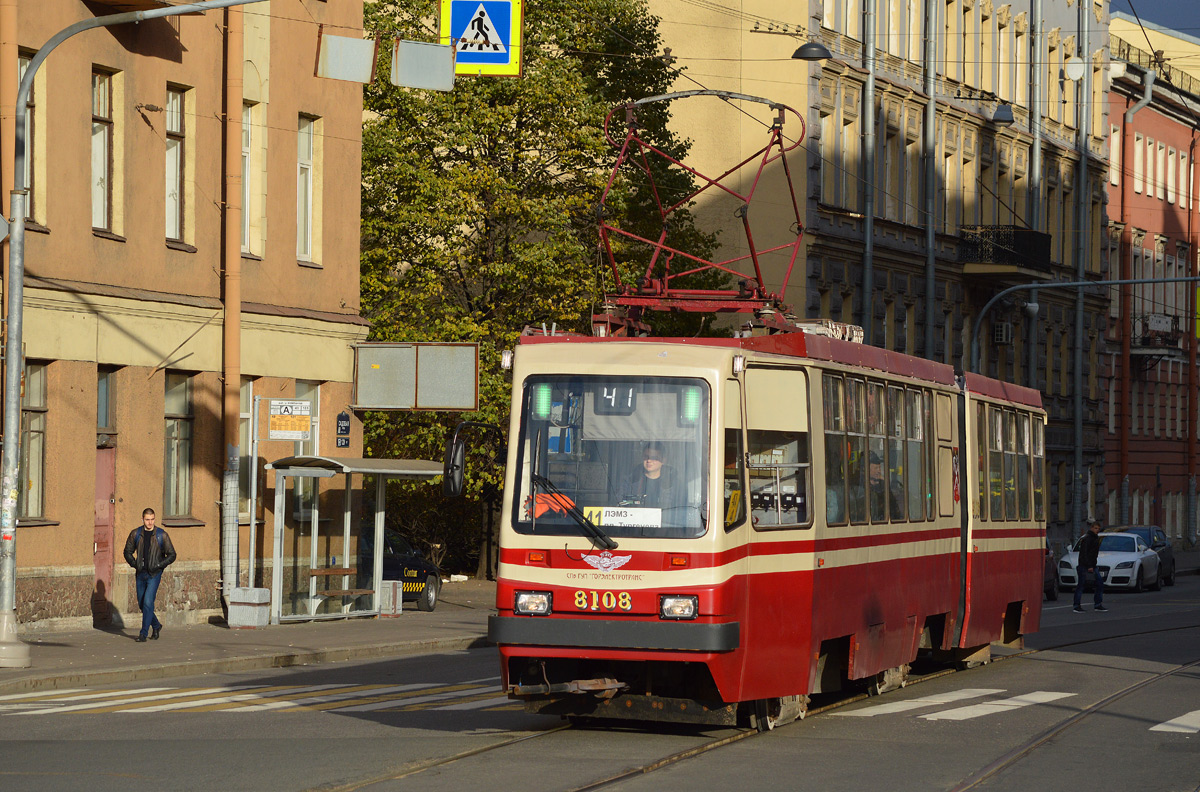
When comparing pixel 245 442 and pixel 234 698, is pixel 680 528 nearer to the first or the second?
pixel 234 698

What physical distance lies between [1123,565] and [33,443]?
2735cm

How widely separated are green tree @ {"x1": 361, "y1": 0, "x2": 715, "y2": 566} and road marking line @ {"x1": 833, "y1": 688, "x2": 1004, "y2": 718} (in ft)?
63.4

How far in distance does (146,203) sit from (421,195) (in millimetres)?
10910

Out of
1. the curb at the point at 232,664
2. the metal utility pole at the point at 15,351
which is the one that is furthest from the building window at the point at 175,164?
the curb at the point at 232,664

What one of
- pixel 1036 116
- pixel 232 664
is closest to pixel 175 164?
pixel 232 664

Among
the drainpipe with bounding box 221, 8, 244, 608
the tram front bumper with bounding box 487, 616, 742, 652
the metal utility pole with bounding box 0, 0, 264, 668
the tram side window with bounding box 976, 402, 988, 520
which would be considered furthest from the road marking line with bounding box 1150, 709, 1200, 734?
the drainpipe with bounding box 221, 8, 244, 608

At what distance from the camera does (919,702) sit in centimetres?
1714

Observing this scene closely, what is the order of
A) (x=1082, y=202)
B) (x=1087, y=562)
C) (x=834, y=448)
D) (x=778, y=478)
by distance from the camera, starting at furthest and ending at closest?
(x=1082, y=202) < (x=1087, y=562) < (x=834, y=448) < (x=778, y=478)

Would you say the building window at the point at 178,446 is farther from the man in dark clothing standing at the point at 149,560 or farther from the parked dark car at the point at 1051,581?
the parked dark car at the point at 1051,581

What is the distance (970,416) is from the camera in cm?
2014

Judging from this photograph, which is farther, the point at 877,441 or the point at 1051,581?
the point at 1051,581

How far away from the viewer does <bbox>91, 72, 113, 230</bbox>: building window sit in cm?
2605

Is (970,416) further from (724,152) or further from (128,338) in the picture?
(724,152)

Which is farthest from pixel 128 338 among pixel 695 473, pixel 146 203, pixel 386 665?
pixel 695 473
